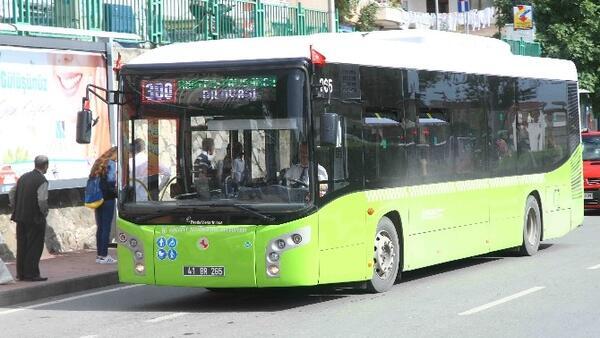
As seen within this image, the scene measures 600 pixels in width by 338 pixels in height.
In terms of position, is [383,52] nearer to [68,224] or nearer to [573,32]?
[68,224]

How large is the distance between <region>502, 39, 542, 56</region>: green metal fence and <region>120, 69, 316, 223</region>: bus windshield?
1125 inches

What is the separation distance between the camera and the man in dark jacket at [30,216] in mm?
14766

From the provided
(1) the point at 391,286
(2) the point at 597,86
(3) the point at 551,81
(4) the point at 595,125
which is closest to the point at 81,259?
(1) the point at 391,286

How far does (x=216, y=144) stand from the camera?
12.2m

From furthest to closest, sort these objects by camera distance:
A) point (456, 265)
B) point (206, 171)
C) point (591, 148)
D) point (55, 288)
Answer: point (591, 148)
point (456, 265)
point (55, 288)
point (206, 171)

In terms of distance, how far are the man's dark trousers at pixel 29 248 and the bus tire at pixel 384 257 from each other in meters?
4.31

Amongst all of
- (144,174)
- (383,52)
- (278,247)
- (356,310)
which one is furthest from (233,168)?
(383,52)

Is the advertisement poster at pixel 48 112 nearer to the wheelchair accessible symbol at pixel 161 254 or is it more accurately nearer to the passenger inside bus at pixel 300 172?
the wheelchair accessible symbol at pixel 161 254

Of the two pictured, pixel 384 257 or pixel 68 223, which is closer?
pixel 384 257

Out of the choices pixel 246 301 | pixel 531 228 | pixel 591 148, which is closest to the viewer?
pixel 246 301

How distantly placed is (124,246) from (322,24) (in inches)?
645

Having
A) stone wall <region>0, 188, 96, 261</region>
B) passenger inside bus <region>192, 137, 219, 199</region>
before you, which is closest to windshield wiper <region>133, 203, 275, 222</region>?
passenger inside bus <region>192, 137, 219, 199</region>

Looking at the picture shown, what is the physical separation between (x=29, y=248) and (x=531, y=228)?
7.79 meters

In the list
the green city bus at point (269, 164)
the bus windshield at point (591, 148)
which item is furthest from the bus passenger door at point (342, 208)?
the bus windshield at point (591, 148)
